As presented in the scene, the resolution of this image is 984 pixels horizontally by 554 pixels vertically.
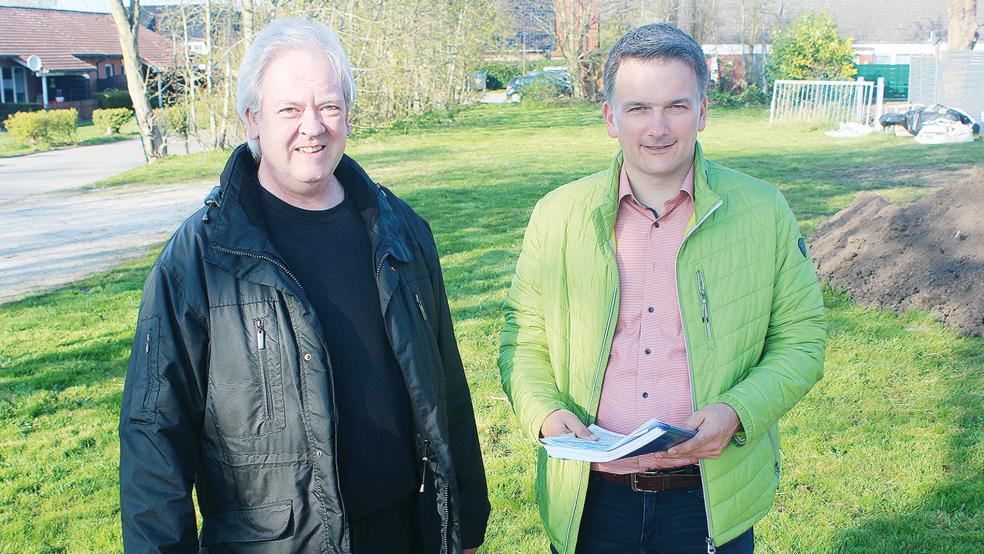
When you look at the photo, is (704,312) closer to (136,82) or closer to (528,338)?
(528,338)

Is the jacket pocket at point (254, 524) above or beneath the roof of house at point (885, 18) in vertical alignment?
beneath

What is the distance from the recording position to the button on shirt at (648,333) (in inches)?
99.1

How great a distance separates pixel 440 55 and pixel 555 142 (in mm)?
9046

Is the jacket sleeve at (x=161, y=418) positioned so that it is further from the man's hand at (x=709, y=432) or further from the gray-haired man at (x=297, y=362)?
the man's hand at (x=709, y=432)

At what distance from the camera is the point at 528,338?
2781 millimetres

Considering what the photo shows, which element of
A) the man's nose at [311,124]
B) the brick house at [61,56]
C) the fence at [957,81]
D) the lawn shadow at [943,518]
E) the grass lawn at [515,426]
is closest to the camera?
the man's nose at [311,124]

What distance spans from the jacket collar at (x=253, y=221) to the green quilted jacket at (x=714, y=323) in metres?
0.47

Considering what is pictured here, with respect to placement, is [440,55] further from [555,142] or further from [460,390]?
[460,390]

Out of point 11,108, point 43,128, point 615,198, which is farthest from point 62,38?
point 615,198

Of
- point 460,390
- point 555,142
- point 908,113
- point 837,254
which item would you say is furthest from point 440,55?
point 460,390

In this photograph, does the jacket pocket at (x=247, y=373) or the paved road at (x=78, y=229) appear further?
the paved road at (x=78, y=229)

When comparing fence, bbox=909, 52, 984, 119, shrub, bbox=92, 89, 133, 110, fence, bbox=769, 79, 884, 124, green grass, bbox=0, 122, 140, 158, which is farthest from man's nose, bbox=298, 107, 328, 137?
shrub, bbox=92, 89, 133, 110

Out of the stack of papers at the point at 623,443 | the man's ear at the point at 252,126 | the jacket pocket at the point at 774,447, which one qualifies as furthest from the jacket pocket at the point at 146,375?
the jacket pocket at the point at 774,447

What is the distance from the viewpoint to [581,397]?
262cm
